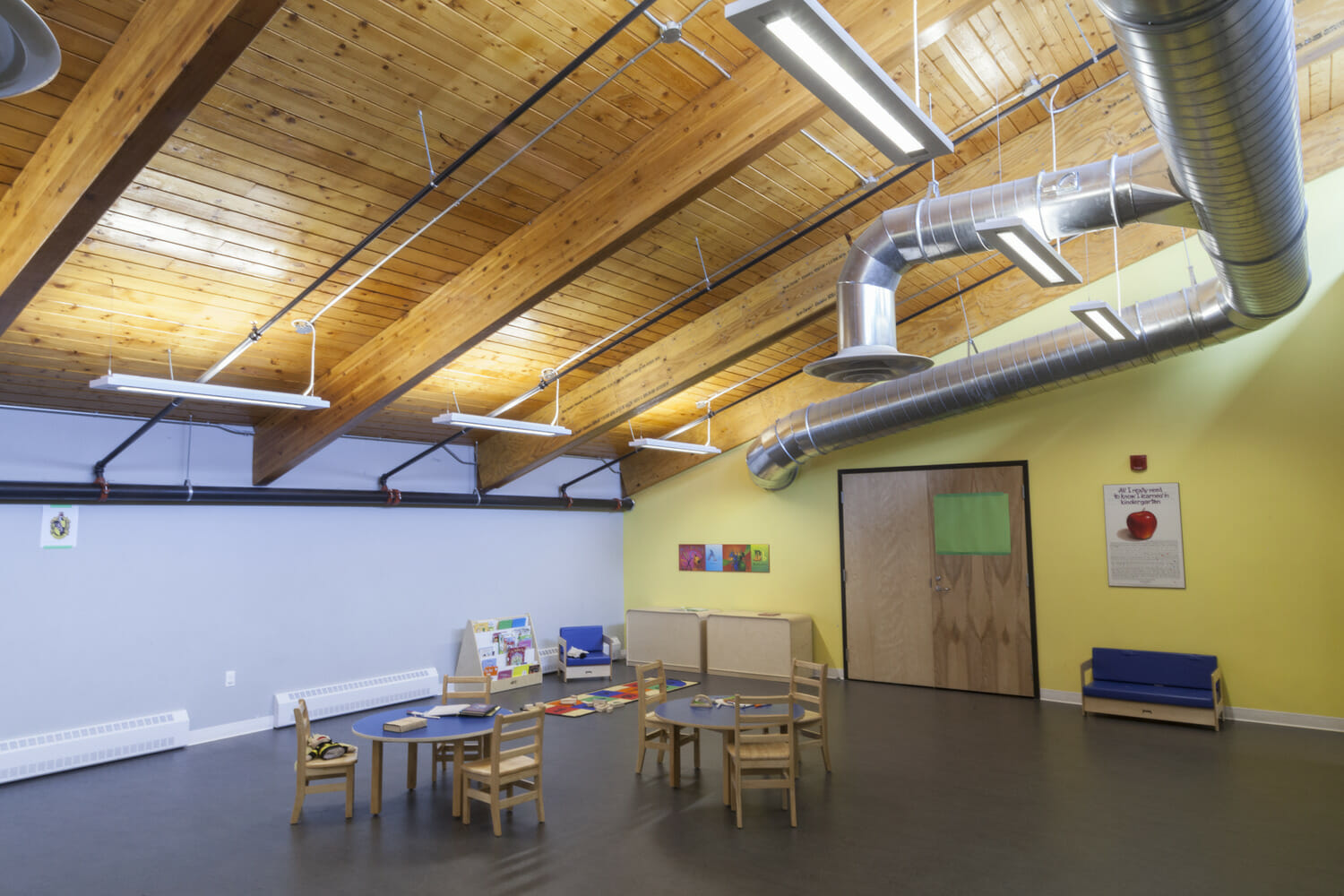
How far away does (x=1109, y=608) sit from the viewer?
8250mm

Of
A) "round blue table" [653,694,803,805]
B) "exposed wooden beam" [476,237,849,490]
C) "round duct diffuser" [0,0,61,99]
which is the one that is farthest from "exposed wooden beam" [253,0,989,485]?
"round duct diffuser" [0,0,61,99]

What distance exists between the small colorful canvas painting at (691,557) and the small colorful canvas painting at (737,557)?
0.39 metres

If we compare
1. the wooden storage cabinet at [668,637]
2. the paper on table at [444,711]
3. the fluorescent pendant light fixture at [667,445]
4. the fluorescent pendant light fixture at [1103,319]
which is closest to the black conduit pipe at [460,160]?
the paper on table at [444,711]

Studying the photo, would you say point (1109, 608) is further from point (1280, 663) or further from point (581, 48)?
point (581, 48)

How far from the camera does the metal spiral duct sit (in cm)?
271

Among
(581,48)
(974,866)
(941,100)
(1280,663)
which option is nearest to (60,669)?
(581,48)

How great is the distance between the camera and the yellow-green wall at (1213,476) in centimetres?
729

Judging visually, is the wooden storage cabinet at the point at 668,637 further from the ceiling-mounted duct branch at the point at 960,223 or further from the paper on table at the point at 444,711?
the ceiling-mounted duct branch at the point at 960,223

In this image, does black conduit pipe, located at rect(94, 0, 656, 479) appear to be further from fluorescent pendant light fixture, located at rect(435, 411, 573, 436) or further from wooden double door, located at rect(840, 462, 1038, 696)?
wooden double door, located at rect(840, 462, 1038, 696)

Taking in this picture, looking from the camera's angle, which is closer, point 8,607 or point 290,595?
point 8,607

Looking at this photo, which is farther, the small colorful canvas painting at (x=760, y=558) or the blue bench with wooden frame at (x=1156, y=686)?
the small colorful canvas painting at (x=760, y=558)

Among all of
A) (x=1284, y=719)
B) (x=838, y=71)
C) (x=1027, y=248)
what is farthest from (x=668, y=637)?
(x=838, y=71)

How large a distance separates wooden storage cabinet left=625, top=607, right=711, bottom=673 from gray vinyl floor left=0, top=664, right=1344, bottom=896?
11.4 ft

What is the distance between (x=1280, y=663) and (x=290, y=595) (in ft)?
30.6
